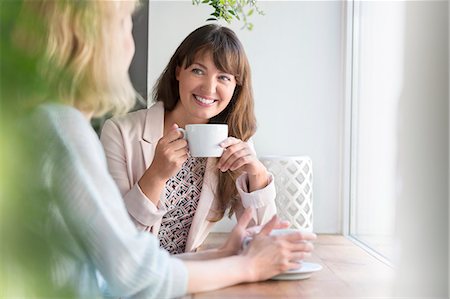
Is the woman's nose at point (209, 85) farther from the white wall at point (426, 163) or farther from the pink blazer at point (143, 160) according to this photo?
the white wall at point (426, 163)

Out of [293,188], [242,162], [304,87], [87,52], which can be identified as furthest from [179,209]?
[304,87]

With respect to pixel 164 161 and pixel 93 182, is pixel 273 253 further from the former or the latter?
pixel 164 161

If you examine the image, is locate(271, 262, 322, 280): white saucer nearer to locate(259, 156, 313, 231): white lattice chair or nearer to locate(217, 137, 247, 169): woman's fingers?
locate(217, 137, 247, 169): woman's fingers

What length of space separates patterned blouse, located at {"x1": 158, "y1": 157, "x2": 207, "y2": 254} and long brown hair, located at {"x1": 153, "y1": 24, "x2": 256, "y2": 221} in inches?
3.3

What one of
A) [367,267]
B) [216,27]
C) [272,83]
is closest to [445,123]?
[367,267]

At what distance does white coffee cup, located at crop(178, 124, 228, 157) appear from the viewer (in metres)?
1.36

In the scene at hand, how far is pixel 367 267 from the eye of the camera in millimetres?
1307

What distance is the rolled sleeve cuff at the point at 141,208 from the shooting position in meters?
1.42

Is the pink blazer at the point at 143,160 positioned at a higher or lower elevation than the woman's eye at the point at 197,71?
lower

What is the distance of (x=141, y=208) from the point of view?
143 cm

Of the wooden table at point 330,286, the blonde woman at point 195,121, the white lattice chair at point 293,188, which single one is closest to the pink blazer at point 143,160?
the blonde woman at point 195,121

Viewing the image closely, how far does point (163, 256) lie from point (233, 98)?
0.99 metres

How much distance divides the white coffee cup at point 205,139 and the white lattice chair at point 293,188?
1.61 meters

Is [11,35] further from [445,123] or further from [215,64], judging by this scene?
[215,64]
